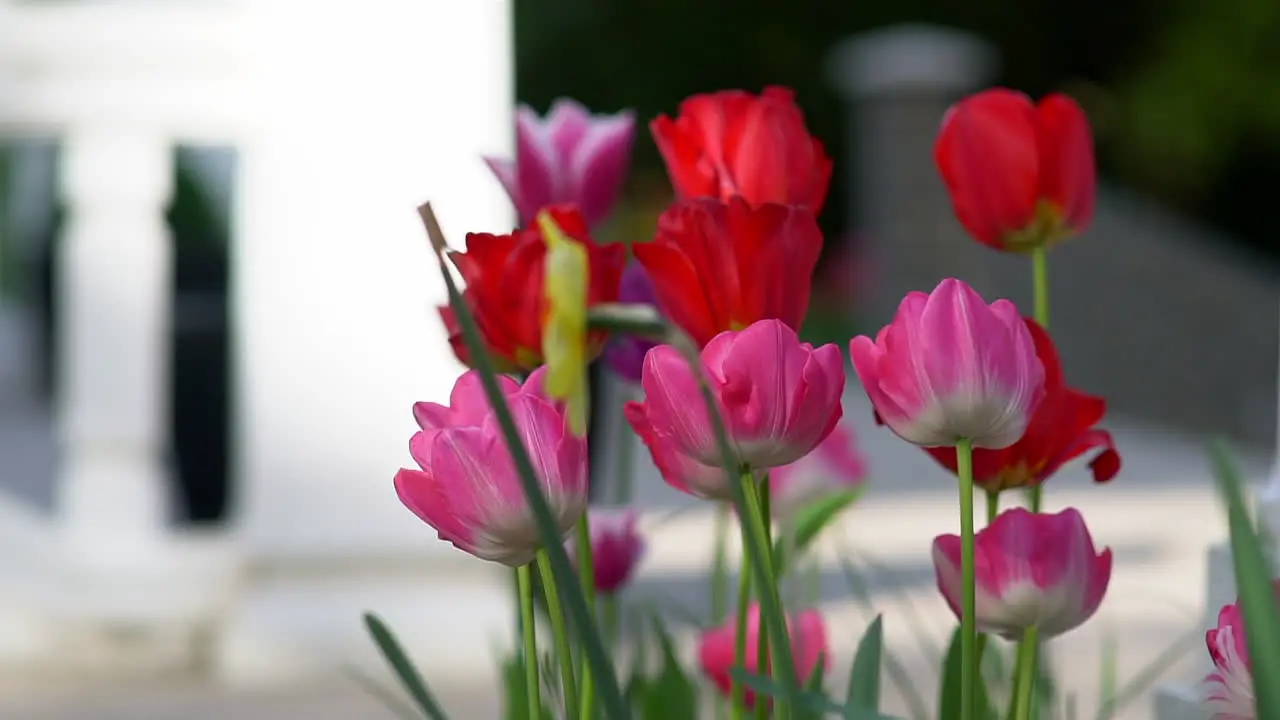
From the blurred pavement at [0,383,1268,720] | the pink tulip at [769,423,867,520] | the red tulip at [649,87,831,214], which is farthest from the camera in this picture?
the blurred pavement at [0,383,1268,720]

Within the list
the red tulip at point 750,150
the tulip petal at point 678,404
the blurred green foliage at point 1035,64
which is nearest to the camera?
the tulip petal at point 678,404

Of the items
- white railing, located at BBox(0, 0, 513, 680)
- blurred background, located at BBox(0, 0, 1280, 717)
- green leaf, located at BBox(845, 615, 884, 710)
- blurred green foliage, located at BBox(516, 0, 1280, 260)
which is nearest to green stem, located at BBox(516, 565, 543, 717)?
green leaf, located at BBox(845, 615, 884, 710)

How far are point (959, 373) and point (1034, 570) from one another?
0.25 ft

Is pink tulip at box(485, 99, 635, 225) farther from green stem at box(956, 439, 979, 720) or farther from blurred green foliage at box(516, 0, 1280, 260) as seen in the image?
blurred green foliage at box(516, 0, 1280, 260)

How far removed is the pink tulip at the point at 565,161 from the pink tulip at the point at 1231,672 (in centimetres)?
30

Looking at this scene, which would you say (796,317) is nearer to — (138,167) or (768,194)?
(768,194)

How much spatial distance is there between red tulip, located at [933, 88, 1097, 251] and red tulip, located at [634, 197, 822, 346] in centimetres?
17

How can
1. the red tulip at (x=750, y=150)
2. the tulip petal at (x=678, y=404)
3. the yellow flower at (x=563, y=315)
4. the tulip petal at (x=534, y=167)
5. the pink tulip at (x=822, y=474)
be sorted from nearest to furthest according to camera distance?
the yellow flower at (x=563, y=315) < the tulip petal at (x=678, y=404) < the red tulip at (x=750, y=150) < the tulip petal at (x=534, y=167) < the pink tulip at (x=822, y=474)

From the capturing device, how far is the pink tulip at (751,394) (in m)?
0.41

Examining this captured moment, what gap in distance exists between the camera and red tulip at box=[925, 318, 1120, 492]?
0.49m

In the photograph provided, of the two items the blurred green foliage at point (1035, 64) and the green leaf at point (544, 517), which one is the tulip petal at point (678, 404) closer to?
the green leaf at point (544, 517)

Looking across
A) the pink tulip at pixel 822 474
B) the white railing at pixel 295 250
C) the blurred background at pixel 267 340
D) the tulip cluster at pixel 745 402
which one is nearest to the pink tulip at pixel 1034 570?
the tulip cluster at pixel 745 402

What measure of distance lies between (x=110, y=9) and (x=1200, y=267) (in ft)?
20.2

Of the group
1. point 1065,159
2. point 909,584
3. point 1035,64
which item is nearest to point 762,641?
point 1065,159
